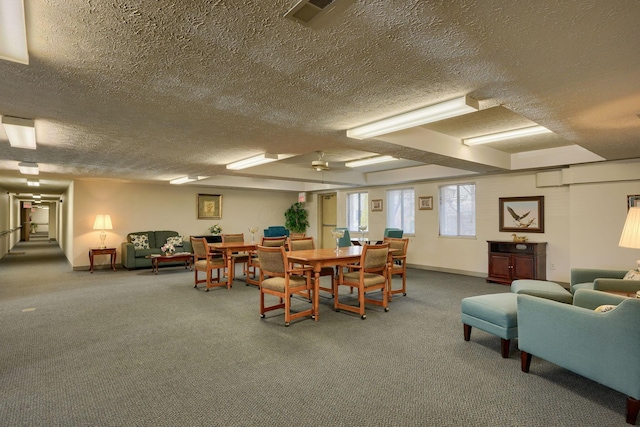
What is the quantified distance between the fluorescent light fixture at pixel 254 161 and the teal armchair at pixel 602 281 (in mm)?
4265

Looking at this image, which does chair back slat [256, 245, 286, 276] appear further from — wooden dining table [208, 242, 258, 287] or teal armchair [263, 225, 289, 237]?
teal armchair [263, 225, 289, 237]

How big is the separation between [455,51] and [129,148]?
433 centimetres

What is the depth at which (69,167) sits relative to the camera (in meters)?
6.26

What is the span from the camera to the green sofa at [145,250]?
8.02 metres

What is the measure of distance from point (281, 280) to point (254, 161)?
224 cm

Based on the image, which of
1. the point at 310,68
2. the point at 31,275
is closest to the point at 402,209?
the point at 310,68

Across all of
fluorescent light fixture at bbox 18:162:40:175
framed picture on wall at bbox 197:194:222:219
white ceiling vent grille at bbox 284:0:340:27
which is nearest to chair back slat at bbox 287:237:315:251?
white ceiling vent grille at bbox 284:0:340:27

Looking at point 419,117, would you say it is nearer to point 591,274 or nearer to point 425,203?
point 591,274

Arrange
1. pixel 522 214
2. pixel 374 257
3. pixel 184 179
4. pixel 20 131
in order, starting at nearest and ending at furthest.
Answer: pixel 20 131
pixel 374 257
pixel 522 214
pixel 184 179

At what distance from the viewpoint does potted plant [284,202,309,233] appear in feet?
37.0

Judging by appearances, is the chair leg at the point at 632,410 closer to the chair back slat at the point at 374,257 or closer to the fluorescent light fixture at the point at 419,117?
the fluorescent light fixture at the point at 419,117

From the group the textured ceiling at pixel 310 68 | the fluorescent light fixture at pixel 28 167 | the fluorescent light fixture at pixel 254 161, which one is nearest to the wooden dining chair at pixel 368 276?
the textured ceiling at pixel 310 68

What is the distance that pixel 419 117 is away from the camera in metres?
3.05

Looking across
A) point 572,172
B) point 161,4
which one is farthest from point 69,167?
point 572,172
